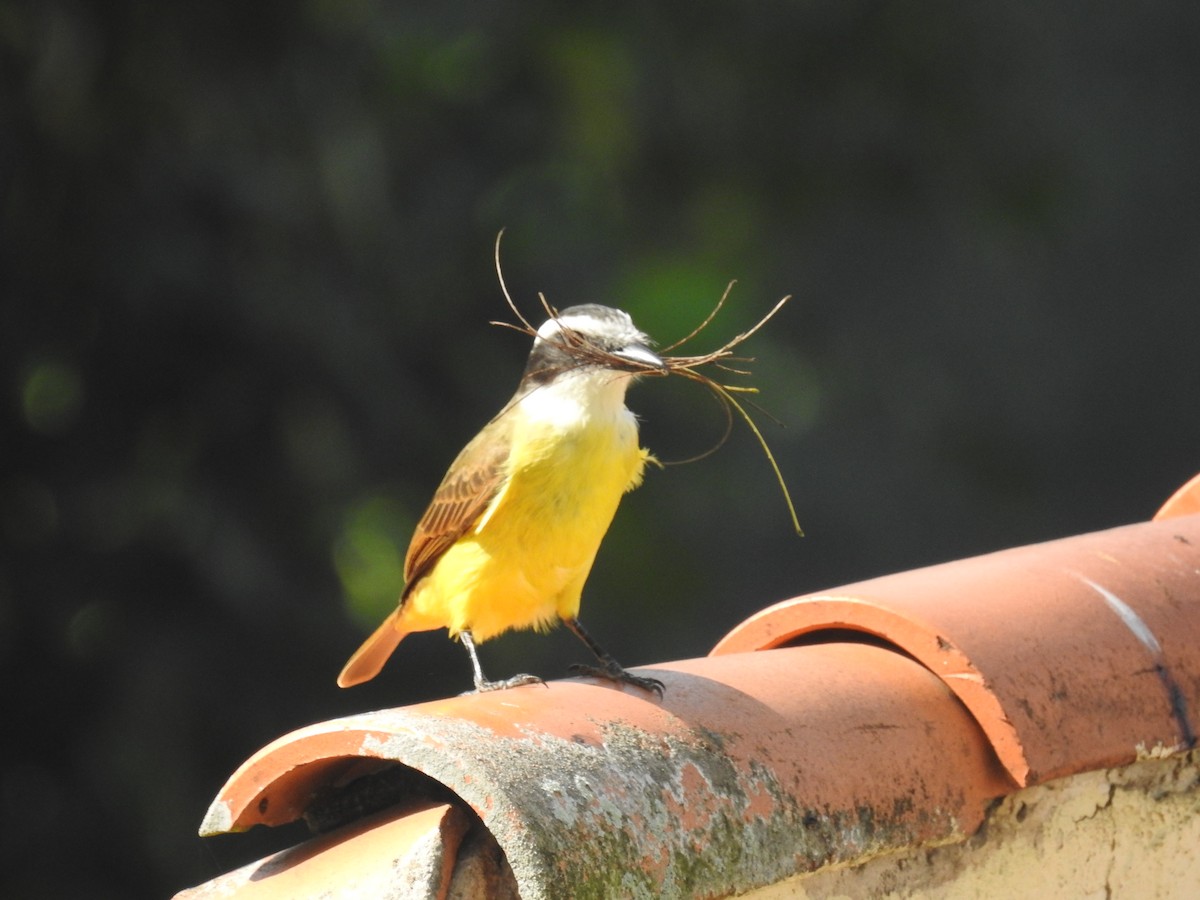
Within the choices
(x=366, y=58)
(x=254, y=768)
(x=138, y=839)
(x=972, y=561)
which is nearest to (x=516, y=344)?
(x=366, y=58)

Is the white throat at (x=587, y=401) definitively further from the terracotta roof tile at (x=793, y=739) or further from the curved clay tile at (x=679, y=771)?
the curved clay tile at (x=679, y=771)

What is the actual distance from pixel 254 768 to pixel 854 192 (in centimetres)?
511

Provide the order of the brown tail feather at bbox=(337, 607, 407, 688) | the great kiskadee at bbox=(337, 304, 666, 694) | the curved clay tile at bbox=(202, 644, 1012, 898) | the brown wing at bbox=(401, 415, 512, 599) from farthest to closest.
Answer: the brown tail feather at bbox=(337, 607, 407, 688) < the brown wing at bbox=(401, 415, 512, 599) < the great kiskadee at bbox=(337, 304, 666, 694) < the curved clay tile at bbox=(202, 644, 1012, 898)

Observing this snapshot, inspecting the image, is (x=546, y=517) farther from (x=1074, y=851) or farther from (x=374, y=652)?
(x=1074, y=851)

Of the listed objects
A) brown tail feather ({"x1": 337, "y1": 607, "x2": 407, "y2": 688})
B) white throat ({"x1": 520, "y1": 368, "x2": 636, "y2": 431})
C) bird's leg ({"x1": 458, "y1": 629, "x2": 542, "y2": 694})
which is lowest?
brown tail feather ({"x1": 337, "y1": 607, "x2": 407, "y2": 688})

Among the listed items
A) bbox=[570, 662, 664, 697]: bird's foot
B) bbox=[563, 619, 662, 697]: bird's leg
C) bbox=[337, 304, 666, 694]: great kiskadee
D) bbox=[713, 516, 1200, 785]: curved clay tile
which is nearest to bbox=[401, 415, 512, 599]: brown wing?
→ bbox=[337, 304, 666, 694]: great kiskadee

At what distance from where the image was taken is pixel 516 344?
18.0ft

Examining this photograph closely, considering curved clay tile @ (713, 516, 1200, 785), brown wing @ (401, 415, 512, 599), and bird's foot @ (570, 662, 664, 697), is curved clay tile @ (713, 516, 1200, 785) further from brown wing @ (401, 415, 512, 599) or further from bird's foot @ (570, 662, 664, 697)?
brown wing @ (401, 415, 512, 599)

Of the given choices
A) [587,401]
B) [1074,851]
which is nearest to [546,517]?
[587,401]

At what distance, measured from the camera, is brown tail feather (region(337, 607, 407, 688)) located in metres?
3.66

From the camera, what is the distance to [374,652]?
3734 millimetres

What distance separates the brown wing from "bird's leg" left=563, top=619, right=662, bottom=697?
0.28 metres

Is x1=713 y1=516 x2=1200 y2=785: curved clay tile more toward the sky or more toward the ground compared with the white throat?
more toward the ground

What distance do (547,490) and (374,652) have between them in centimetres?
89
